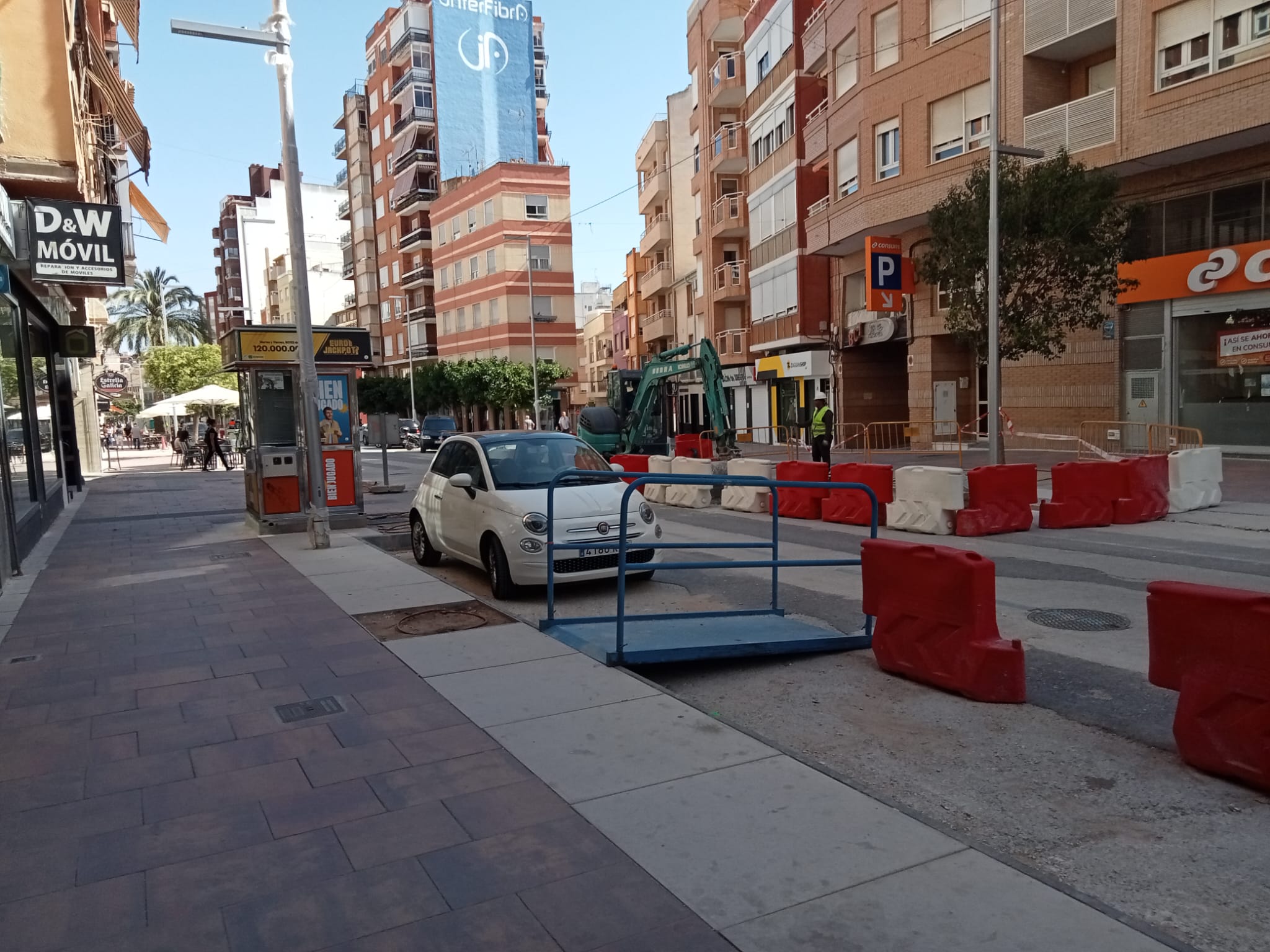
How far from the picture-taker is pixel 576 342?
65.9 m

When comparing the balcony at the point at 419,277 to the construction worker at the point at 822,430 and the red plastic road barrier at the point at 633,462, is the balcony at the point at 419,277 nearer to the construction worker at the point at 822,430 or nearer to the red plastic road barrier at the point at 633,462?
the red plastic road barrier at the point at 633,462

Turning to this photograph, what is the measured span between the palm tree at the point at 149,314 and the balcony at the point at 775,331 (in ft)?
150

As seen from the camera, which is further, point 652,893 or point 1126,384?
point 1126,384

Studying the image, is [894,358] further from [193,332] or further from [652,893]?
[193,332]

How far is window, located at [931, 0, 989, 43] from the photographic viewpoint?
2355 cm

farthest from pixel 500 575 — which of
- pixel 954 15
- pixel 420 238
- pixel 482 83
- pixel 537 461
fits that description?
pixel 482 83

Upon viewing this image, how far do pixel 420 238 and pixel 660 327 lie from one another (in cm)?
2690

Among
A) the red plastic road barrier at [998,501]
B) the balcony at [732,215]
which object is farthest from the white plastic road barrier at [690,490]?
the balcony at [732,215]

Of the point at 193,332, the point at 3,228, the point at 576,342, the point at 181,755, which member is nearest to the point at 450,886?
the point at 181,755

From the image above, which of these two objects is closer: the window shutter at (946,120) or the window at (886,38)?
the window shutter at (946,120)

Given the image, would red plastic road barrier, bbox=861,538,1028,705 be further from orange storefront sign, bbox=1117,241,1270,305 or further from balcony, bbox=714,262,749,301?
balcony, bbox=714,262,749,301

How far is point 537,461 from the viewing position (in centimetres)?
941

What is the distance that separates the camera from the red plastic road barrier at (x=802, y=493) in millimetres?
13852

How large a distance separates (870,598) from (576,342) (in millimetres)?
61245
